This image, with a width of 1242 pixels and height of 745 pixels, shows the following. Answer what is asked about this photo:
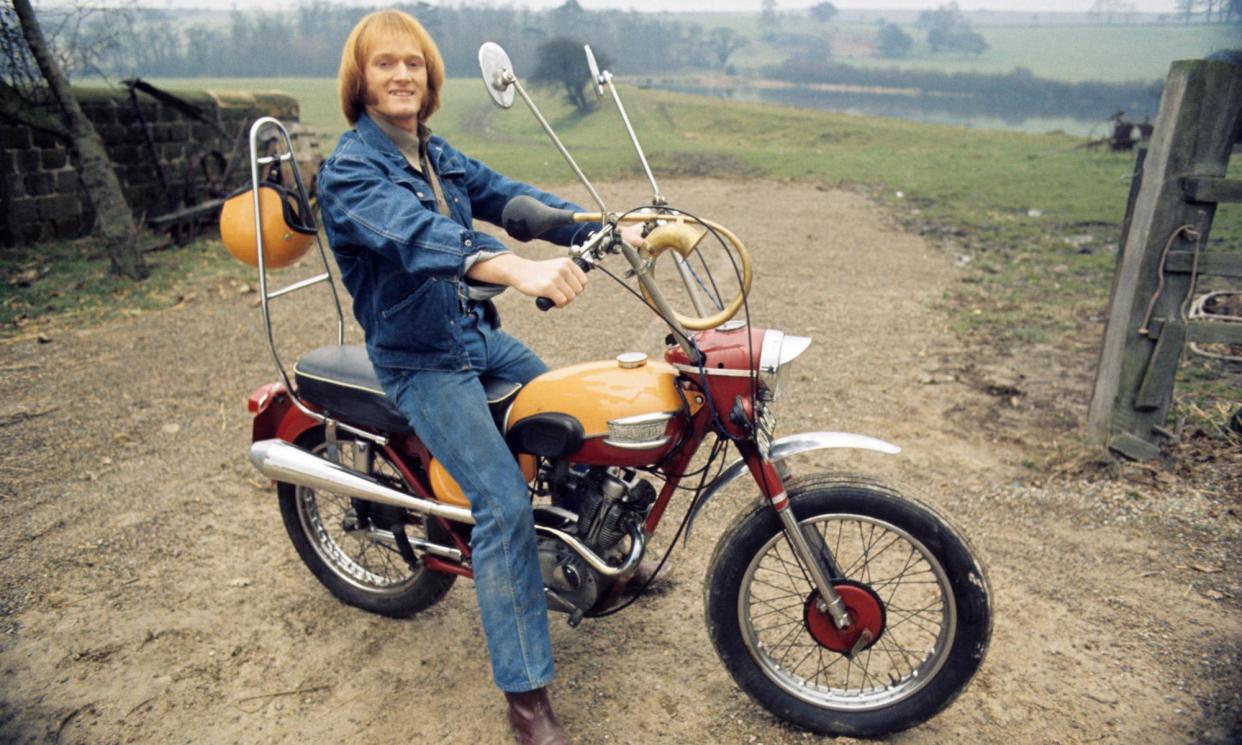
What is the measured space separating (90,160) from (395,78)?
22.8 feet

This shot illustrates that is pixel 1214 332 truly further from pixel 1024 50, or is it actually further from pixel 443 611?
pixel 1024 50

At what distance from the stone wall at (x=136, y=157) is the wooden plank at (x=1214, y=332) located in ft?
32.8

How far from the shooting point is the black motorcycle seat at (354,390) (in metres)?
2.67

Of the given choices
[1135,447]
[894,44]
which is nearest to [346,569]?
[1135,447]

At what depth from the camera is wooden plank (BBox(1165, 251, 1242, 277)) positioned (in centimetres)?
400

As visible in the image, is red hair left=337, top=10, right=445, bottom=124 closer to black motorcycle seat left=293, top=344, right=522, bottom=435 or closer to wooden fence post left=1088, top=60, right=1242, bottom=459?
black motorcycle seat left=293, top=344, right=522, bottom=435

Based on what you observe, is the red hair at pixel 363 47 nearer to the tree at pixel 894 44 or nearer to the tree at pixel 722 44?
the tree at pixel 722 44

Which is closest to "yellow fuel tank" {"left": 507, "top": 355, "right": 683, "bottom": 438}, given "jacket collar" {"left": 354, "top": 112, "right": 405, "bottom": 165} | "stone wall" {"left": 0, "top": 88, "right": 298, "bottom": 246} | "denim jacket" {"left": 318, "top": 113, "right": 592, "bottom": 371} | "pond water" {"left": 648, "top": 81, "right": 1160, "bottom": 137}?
"denim jacket" {"left": 318, "top": 113, "right": 592, "bottom": 371}

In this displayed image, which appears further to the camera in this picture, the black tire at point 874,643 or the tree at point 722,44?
the tree at point 722,44

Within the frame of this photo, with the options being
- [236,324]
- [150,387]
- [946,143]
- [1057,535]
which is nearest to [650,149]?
Answer: [946,143]

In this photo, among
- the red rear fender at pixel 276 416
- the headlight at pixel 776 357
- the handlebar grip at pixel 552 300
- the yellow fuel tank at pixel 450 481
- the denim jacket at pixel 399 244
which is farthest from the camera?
the red rear fender at pixel 276 416

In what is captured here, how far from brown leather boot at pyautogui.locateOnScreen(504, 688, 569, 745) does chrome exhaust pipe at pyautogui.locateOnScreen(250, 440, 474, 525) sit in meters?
0.55

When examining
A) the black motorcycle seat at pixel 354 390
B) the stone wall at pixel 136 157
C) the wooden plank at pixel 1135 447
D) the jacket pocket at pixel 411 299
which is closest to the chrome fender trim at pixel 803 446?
the black motorcycle seat at pixel 354 390

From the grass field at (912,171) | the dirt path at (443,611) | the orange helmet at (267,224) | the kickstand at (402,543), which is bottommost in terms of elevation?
the grass field at (912,171)
